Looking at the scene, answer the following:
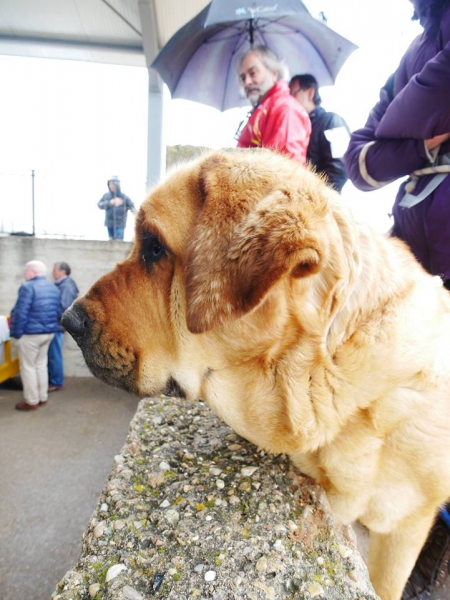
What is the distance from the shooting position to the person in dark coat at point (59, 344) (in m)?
8.38

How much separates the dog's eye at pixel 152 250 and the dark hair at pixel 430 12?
179 centimetres

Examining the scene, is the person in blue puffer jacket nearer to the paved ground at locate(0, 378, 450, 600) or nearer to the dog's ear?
the paved ground at locate(0, 378, 450, 600)

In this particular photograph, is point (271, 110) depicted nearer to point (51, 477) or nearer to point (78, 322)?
point (78, 322)

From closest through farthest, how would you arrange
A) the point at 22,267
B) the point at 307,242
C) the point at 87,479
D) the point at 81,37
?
1. the point at 307,242
2. the point at 87,479
3. the point at 22,267
4. the point at 81,37

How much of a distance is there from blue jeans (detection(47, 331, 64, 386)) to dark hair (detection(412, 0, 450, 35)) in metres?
8.15

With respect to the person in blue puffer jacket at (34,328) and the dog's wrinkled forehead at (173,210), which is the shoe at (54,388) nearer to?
the person in blue puffer jacket at (34,328)

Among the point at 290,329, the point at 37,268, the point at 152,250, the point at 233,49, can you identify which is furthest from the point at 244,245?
the point at 37,268

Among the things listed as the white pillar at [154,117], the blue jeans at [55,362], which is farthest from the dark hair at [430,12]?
the white pillar at [154,117]

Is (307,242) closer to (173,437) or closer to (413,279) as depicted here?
(413,279)

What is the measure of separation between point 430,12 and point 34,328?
7.55m

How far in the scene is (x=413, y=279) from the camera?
1.67 metres

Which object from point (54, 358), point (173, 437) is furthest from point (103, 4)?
point (173, 437)

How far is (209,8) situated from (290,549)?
5245 mm

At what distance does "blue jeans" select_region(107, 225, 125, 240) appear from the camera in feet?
33.7
